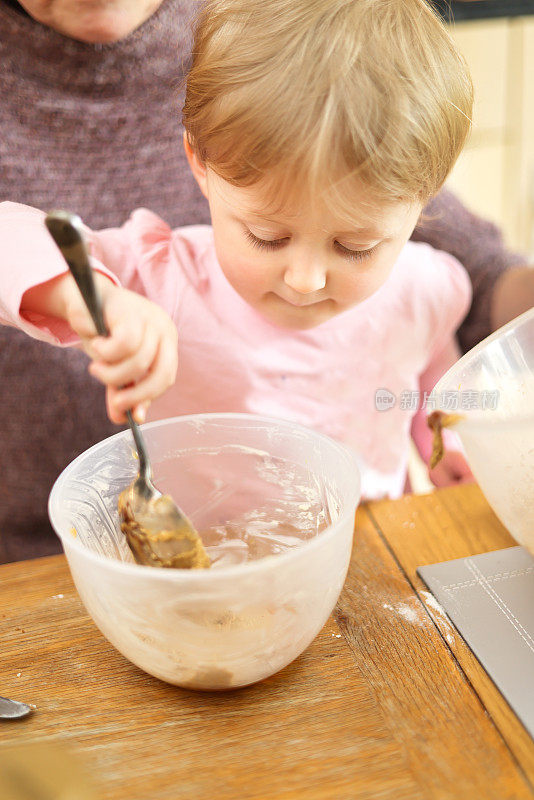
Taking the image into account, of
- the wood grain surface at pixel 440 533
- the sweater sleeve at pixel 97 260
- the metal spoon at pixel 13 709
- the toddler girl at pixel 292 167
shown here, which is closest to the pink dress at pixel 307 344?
the sweater sleeve at pixel 97 260

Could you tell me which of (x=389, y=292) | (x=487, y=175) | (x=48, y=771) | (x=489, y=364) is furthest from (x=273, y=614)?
(x=487, y=175)

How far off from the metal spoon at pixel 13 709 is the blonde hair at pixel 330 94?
0.48 meters

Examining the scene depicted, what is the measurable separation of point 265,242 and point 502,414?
29 centimetres

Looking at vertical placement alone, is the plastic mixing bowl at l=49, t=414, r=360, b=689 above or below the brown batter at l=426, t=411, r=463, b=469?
below

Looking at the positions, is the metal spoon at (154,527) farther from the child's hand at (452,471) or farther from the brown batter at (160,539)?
the child's hand at (452,471)

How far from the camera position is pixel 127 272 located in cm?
94

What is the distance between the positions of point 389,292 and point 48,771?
733 mm

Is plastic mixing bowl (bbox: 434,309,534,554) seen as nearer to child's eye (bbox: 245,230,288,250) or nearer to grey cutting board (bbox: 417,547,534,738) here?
grey cutting board (bbox: 417,547,534,738)

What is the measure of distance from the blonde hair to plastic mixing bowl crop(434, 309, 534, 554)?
0.59 ft

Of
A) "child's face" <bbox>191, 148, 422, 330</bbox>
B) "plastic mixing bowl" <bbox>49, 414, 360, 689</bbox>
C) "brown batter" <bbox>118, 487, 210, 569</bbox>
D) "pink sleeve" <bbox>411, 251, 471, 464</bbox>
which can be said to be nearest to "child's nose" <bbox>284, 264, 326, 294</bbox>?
"child's face" <bbox>191, 148, 422, 330</bbox>

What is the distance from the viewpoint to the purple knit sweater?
3.15ft

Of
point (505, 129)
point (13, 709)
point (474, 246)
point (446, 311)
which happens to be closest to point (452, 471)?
point (446, 311)

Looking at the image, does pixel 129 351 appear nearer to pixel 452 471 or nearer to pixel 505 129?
pixel 452 471

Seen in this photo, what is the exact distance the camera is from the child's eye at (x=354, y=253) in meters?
0.73
